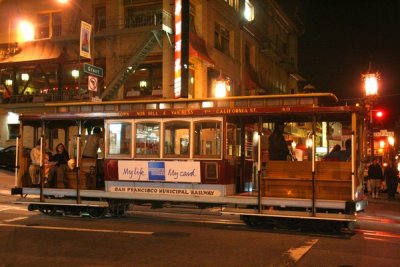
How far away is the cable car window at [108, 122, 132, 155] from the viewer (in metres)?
12.8

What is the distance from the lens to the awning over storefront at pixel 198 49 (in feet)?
89.9

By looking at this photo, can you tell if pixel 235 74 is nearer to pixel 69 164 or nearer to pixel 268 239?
pixel 69 164

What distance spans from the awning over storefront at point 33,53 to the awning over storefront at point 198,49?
883 centimetres

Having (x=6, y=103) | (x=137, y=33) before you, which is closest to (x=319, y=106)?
(x=137, y=33)

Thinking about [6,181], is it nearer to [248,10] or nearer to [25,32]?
[25,32]

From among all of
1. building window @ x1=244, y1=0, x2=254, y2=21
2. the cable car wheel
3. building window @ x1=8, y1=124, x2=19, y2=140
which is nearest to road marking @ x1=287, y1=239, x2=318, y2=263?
the cable car wheel

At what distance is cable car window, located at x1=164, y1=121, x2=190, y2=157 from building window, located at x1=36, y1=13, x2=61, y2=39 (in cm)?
2225

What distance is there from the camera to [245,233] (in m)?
10.9

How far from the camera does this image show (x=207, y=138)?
39.8 ft

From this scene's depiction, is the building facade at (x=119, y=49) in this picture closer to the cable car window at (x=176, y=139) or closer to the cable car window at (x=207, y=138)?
the cable car window at (x=176, y=139)

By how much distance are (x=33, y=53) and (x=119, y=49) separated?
6542 millimetres

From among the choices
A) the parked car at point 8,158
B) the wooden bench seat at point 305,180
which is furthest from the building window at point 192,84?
the wooden bench seat at point 305,180

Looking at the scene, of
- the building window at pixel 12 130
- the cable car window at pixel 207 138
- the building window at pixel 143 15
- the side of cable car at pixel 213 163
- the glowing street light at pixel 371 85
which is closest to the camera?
the side of cable car at pixel 213 163

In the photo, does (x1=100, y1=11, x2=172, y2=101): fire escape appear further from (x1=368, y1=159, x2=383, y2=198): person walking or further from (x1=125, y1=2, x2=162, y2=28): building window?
(x1=368, y1=159, x2=383, y2=198): person walking
